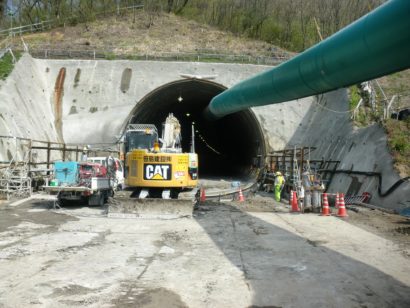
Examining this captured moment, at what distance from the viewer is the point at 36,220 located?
43.4ft

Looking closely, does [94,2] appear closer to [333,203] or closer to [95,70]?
[95,70]

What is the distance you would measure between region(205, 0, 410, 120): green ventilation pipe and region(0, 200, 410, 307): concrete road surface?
2999 millimetres

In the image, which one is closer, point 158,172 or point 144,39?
point 158,172

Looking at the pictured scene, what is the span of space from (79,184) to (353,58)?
44.6 feet

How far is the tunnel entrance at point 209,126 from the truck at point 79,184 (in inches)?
341

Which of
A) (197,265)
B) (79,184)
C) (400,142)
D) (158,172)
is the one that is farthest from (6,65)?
(197,265)

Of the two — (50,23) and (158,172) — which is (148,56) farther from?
(50,23)

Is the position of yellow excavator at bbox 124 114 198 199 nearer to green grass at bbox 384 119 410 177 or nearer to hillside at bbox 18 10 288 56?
green grass at bbox 384 119 410 177

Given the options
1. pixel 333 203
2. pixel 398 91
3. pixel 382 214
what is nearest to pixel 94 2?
pixel 398 91

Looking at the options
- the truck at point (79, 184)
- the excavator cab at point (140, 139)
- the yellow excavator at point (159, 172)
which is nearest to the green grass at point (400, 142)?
the yellow excavator at point (159, 172)

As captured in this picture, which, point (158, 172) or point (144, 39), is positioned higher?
point (144, 39)

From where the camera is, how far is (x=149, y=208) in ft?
46.1

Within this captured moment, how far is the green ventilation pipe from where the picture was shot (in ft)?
16.2

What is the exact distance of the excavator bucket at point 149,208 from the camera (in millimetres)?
14047
